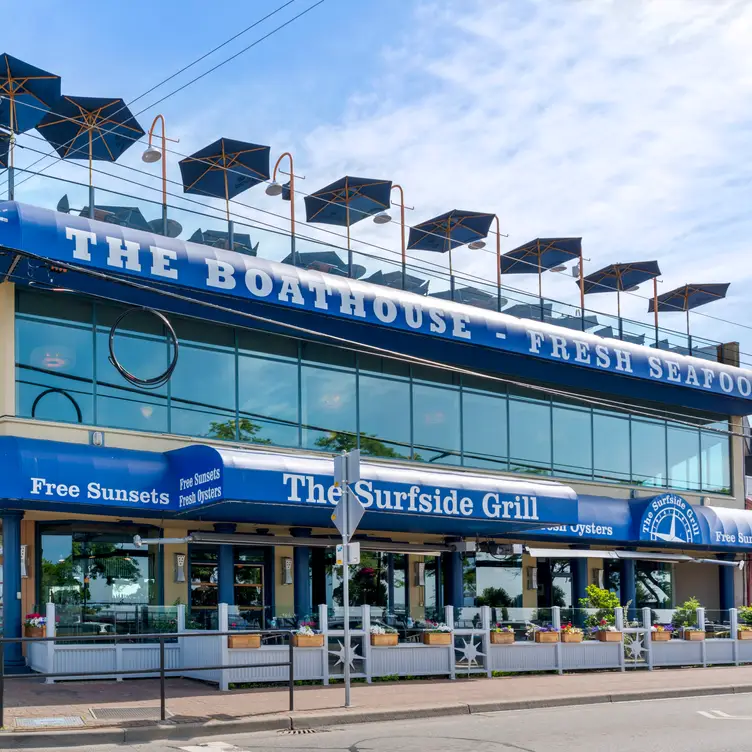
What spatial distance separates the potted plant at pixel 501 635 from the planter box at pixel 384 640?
2454mm

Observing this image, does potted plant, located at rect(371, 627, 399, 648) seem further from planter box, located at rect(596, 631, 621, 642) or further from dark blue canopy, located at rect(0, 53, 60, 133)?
dark blue canopy, located at rect(0, 53, 60, 133)

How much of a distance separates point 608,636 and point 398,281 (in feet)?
30.1

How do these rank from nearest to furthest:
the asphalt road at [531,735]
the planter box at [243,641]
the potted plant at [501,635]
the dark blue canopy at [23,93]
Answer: the asphalt road at [531,735]
the planter box at [243,641]
the dark blue canopy at [23,93]
the potted plant at [501,635]

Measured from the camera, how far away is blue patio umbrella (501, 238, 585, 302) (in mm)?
30514

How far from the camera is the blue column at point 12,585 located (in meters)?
20.1

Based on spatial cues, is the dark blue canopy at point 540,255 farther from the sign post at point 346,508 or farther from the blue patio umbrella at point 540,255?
the sign post at point 346,508

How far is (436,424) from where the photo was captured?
26656 mm

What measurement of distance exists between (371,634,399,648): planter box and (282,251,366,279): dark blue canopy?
27.3 feet

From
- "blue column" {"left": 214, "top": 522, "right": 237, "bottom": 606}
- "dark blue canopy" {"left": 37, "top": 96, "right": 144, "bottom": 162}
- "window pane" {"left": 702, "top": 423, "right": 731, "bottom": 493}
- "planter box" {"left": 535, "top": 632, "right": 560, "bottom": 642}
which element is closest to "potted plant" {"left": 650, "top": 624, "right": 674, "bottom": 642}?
"planter box" {"left": 535, "top": 632, "right": 560, "bottom": 642}

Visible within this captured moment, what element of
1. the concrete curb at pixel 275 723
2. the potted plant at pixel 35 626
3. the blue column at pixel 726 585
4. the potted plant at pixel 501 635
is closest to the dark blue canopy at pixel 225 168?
the potted plant at pixel 35 626

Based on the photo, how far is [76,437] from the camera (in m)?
20.5

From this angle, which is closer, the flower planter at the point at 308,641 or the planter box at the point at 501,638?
the flower planter at the point at 308,641

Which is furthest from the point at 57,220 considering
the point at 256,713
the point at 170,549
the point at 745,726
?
the point at 745,726

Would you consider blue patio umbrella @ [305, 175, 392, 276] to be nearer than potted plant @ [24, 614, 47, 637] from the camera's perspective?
No
